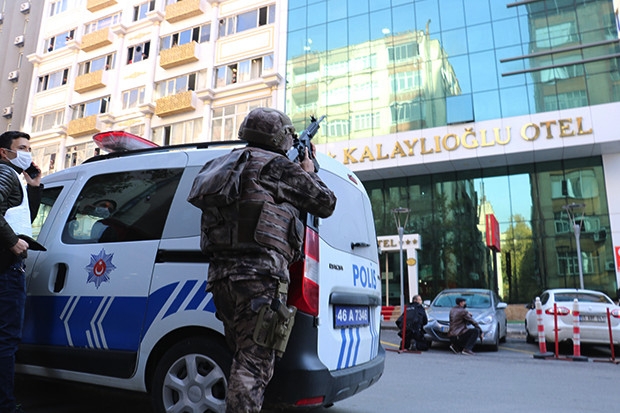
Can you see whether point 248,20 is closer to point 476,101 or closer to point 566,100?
point 476,101

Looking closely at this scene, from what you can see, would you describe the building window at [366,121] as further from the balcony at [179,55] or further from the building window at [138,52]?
the building window at [138,52]

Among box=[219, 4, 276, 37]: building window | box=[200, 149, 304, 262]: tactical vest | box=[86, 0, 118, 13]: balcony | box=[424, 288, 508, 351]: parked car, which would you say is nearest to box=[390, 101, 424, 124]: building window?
box=[219, 4, 276, 37]: building window

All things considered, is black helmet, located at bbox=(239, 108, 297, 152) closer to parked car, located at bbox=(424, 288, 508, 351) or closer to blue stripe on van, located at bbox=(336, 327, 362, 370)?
blue stripe on van, located at bbox=(336, 327, 362, 370)

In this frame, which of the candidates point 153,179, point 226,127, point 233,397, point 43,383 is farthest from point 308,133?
point 226,127

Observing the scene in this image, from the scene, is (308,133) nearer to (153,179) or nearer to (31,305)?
(153,179)

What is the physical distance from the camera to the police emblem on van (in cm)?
333

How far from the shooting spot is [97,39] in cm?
3388

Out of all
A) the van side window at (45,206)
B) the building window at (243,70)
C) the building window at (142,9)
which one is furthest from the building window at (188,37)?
the van side window at (45,206)

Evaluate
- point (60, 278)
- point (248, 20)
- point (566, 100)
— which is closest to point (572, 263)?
point (566, 100)

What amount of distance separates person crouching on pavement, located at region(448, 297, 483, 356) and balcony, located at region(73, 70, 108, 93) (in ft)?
101

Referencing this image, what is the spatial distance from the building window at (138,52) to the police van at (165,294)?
31128mm

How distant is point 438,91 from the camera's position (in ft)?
78.0

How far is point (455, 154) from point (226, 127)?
12954mm

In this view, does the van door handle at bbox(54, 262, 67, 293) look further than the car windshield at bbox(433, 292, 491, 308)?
No
